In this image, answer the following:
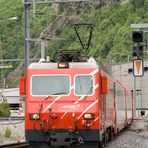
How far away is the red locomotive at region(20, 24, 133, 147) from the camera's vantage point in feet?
53.9

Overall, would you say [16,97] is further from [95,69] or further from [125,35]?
[95,69]

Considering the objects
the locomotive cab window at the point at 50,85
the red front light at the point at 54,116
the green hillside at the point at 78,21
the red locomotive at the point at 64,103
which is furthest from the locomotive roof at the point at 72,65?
the green hillside at the point at 78,21

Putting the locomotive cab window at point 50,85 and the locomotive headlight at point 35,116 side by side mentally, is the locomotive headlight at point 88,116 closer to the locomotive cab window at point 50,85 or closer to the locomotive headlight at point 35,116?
the locomotive cab window at point 50,85

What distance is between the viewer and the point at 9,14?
103 meters

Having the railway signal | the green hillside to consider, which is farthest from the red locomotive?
the green hillside

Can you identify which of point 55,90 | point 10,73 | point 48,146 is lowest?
point 10,73

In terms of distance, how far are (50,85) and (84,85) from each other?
962 mm

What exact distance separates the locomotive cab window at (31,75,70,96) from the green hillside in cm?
6441

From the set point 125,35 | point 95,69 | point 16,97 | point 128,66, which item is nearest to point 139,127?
point 95,69

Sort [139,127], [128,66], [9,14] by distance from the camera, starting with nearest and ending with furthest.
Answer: [139,127], [128,66], [9,14]

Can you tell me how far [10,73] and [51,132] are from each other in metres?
122

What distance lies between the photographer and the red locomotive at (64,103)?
647 inches

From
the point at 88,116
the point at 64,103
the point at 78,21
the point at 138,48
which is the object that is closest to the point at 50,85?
the point at 64,103

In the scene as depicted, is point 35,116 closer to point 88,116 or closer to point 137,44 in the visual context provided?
point 88,116
